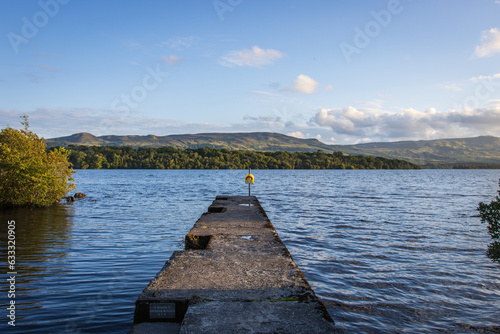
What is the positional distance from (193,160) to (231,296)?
16331 cm

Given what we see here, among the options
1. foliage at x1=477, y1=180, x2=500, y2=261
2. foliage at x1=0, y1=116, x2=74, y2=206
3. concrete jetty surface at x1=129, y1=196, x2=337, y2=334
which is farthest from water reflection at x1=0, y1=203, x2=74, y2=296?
foliage at x1=477, y1=180, x2=500, y2=261

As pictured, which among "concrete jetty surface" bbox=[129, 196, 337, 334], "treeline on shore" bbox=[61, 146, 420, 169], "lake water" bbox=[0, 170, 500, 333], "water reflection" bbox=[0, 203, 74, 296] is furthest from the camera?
"treeline on shore" bbox=[61, 146, 420, 169]

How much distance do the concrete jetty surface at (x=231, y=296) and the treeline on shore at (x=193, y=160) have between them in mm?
147466

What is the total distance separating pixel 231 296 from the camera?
17.9 feet

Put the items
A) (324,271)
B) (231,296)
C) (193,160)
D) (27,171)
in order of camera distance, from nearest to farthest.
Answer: (231,296), (324,271), (27,171), (193,160)

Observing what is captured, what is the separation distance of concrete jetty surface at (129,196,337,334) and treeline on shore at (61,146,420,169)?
14747 cm

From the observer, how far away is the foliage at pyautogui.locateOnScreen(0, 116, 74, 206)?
23172 mm

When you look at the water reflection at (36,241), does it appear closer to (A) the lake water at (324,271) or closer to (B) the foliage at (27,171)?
(A) the lake water at (324,271)

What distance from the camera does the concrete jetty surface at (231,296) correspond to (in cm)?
448

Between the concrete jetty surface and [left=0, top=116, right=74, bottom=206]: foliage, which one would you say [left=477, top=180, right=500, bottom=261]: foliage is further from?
[left=0, top=116, right=74, bottom=206]: foliage

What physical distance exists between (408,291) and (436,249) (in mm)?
5735

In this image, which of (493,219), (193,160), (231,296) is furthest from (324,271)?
(193,160)

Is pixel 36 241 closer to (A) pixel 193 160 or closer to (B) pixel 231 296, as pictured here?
(B) pixel 231 296

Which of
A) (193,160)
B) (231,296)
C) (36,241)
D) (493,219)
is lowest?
(36,241)
